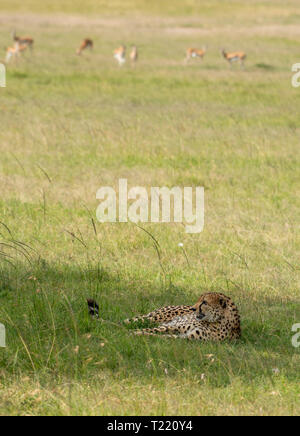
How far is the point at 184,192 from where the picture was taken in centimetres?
1069

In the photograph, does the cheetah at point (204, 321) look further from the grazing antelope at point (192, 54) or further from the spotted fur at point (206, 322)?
the grazing antelope at point (192, 54)

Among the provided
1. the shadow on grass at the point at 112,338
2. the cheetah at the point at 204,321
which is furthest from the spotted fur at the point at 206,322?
the shadow on grass at the point at 112,338

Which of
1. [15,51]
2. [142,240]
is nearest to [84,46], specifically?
[15,51]

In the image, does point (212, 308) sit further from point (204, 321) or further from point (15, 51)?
point (15, 51)

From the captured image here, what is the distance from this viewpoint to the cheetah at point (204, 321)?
18.9 ft

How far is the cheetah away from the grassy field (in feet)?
0.47

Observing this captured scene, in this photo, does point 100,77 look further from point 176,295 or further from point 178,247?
point 176,295

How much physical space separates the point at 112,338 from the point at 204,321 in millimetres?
756

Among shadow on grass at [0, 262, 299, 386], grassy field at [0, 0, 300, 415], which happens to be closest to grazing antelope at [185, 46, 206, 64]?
Result: grassy field at [0, 0, 300, 415]

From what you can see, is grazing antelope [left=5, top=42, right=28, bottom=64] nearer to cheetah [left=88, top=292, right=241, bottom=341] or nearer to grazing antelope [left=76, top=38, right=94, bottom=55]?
grazing antelope [left=76, top=38, right=94, bottom=55]

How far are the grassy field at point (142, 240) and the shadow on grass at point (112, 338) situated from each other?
0.05 ft

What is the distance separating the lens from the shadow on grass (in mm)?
5059
